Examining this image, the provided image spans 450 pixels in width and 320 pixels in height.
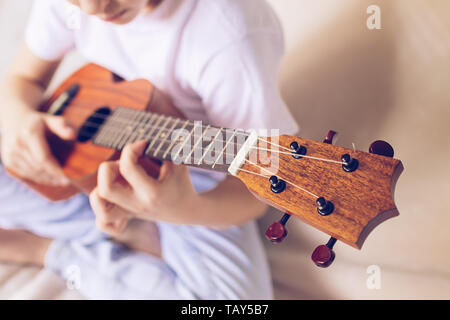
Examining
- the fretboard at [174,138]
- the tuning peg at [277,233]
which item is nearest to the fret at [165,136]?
the fretboard at [174,138]

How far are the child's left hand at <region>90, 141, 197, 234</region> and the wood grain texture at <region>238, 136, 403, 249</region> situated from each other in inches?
7.4

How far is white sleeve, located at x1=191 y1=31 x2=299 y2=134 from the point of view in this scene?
622mm

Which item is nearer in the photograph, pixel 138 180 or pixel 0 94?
pixel 138 180

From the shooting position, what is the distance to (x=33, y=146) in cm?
77

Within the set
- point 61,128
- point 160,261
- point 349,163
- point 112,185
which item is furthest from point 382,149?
point 61,128

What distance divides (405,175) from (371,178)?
0.30m

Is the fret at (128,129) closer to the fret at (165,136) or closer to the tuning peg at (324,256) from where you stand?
the fret at (165,136)

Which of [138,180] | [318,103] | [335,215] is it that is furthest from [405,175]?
[138,180]

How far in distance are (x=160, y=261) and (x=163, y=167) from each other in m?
0.24

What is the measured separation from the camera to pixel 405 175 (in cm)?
63

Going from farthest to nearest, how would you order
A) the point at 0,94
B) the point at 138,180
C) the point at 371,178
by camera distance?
1. the point at 0,94
2. the point at 138,180
3. the point at 371,178

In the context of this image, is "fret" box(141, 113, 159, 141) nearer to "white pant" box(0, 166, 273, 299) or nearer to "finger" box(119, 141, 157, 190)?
"finger" box(119, 141, 157, 190)
